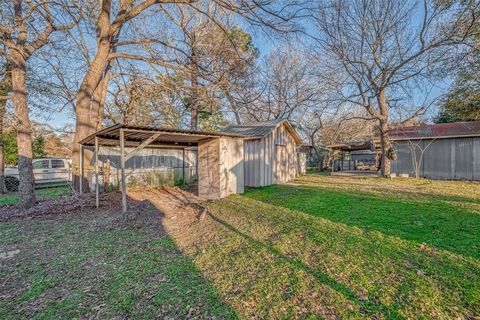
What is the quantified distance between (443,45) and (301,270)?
14.1 meters

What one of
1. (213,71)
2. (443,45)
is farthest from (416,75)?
(213,71)

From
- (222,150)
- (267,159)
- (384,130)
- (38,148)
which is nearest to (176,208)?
(222,150)

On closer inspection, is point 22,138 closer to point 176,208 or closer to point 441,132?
point 176,208

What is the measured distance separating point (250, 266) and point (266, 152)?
29.3 ft

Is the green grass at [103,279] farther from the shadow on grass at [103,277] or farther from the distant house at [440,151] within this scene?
the distant house at [440,151]

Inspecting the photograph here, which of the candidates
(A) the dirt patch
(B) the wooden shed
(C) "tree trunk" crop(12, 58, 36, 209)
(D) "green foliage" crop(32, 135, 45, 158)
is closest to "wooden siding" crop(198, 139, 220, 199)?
(A) the dirt patch

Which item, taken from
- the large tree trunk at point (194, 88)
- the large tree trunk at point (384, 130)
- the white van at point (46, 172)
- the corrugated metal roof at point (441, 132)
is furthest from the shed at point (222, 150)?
the corrugated metal roof at point (441, 132)

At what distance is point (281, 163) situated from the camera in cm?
1350

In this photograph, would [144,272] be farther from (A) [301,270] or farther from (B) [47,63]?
(B) [47,63]

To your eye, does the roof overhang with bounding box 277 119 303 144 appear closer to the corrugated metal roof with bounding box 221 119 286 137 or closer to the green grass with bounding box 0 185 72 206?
the corrugated metal roof with bounding box 221 119 286 137

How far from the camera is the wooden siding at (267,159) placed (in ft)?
38.4

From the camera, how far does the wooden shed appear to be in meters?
11.7

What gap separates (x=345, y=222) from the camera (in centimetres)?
525

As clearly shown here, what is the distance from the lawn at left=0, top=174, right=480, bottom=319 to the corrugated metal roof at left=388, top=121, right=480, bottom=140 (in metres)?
10.3
